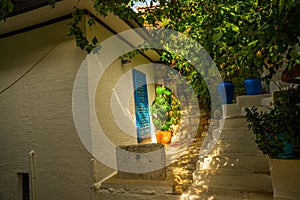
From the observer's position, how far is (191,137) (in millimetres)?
7059

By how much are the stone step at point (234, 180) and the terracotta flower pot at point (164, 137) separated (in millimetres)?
3404

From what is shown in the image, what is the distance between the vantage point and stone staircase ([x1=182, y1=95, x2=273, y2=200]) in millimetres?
2857

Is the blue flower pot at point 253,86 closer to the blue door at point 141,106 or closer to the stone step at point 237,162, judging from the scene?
the stone step at point 237,162

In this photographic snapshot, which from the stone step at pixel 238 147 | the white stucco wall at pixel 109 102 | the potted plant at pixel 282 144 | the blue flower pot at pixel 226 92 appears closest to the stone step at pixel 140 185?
the white stucco wall at pixel 109 102

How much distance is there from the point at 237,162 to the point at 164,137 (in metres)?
3.64

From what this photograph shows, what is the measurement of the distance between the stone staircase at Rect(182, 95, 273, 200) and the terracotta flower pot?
2.82 m

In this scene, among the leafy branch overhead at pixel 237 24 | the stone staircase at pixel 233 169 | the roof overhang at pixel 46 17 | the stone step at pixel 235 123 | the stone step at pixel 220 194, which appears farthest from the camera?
the stone step at pixel 235 123

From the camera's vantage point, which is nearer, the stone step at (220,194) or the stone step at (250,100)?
the stone step at (220,194)

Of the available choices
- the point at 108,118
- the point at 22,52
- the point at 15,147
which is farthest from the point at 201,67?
the point at 15,147

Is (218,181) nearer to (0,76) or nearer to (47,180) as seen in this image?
(47,180)

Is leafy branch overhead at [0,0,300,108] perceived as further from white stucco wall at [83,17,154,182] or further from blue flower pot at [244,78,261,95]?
blue flower pot at [244,78,261,95]

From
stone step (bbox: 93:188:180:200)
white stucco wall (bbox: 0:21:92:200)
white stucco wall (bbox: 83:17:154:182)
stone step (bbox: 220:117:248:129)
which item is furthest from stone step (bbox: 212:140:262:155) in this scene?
white stucco wall (bbox: 0:21:92:200)

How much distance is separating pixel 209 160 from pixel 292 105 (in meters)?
1.86

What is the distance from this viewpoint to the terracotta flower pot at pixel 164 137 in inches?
270
